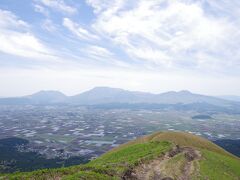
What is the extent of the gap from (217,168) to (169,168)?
302 inches

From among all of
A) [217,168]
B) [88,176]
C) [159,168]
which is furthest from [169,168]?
[88,176]

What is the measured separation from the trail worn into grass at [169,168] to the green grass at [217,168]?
1335 mm

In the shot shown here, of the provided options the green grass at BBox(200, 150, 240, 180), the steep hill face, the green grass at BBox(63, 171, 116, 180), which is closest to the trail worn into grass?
the steep hill face

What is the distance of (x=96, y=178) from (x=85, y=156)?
133 m

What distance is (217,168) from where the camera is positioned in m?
41.4

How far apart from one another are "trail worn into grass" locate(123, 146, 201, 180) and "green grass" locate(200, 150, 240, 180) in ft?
4.38

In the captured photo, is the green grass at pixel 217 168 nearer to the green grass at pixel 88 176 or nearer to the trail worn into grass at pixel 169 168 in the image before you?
the trail worn into grass at pixel 169 168

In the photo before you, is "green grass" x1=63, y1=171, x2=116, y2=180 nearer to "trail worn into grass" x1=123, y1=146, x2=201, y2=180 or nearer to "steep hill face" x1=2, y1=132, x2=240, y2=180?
"steep hill face" x1=2, y1=132, x2=240, y2=180

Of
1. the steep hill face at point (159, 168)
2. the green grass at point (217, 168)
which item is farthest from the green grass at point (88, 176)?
the green grass at point (217, 168)

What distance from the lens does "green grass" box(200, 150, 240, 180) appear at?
3800cm

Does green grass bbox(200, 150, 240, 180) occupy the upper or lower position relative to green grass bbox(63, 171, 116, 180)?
lower

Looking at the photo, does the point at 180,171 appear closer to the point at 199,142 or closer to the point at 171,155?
the point at 171,155

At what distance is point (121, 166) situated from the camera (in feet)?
122

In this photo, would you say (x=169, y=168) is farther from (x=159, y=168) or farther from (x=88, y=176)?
(x=88, y=176)
